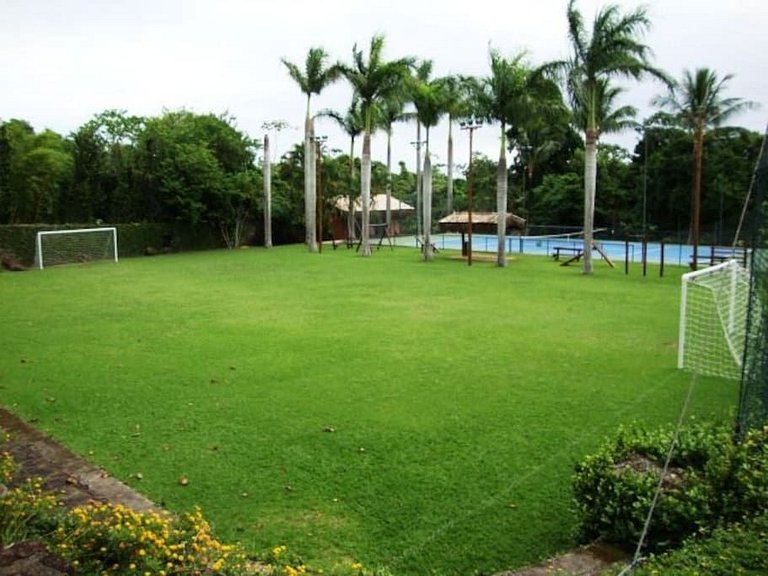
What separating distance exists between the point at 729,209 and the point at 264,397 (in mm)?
26695

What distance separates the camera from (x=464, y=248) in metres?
24.9

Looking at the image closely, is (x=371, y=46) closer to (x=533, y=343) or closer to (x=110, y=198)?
(x=110, y=198)

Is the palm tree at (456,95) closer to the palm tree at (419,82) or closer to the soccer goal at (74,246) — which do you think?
the palm tree at (419,82)

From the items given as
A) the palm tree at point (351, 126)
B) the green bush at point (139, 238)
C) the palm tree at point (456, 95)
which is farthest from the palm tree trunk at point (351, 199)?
the palm tree at point (456, 95)

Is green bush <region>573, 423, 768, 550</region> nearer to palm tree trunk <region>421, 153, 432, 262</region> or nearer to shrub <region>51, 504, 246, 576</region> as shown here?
shrub <region>51, 504, 246, 576</region>

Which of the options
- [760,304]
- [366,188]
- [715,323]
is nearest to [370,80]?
[366,188]

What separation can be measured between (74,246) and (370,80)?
1229 centimetres

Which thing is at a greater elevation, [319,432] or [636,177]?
[636,177]

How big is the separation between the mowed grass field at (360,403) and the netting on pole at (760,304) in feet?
4.14

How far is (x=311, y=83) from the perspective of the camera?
25.6m

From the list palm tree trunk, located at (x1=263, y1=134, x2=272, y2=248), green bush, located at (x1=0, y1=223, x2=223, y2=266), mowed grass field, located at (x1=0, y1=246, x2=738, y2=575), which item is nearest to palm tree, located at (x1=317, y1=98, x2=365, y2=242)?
palm tree trunk, located at (x1=263, y1=134, x2=272, y2=248)

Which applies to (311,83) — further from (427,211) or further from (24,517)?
(24,517)

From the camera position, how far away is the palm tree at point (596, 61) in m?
17.1

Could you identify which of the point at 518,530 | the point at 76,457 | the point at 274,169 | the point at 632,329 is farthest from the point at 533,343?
the point at 274,169
